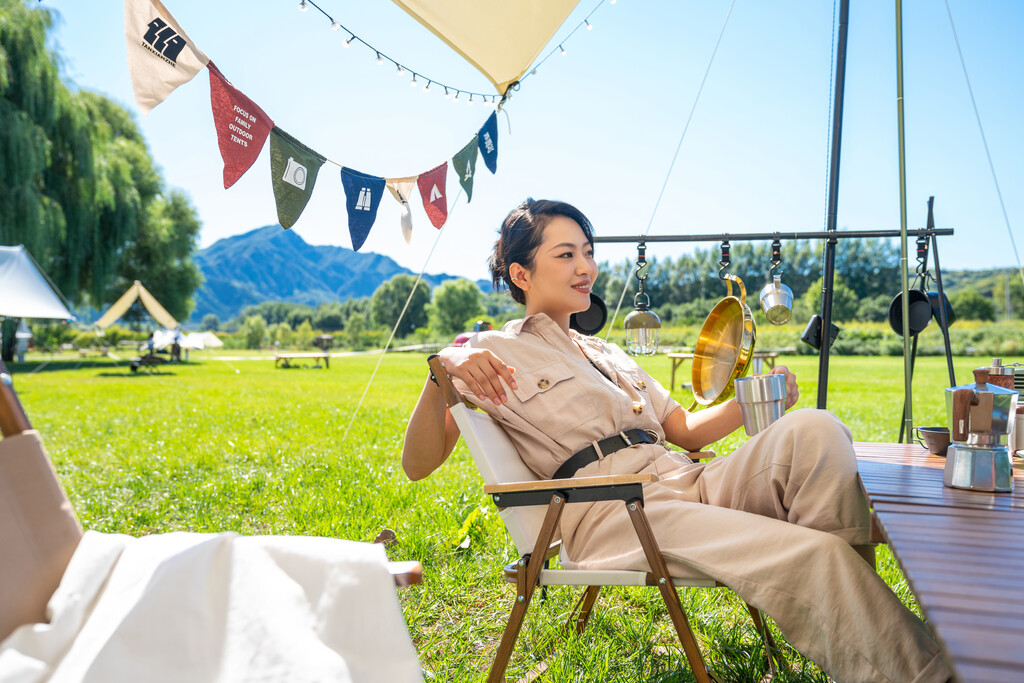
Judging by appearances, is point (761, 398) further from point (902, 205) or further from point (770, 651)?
point (902, 205)

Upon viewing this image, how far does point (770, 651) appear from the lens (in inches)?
80.4

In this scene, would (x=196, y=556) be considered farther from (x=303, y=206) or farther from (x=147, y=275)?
(x=147, y=275)

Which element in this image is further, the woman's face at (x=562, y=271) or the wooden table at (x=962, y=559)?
the woman's face at (x=562, y=271)

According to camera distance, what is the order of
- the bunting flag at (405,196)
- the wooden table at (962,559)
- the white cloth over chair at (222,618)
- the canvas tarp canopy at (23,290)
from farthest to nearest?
the canvas tarp canopy at (23,290), the bunting flag at (405,196), the white cloth over chair at (222,618), the wooden table at (962,559)

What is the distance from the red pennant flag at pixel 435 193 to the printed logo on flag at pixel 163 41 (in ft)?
5.64

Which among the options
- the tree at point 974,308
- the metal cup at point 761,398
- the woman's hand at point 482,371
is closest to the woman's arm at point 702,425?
the metal cup at point 761,398

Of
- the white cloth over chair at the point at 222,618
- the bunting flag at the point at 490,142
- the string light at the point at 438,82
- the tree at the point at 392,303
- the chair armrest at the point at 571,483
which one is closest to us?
the white cloth over chair at the point at 222,618

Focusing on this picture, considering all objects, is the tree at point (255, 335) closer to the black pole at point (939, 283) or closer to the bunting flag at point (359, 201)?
the bunting flag at point (359, 201)

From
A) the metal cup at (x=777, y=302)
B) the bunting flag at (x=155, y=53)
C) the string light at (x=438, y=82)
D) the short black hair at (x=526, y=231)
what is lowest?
the metal cup at (x=777, y=302)

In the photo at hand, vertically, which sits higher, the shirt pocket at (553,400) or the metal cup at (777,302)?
the metal cup at (777,302)

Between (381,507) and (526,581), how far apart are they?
7.16 feet

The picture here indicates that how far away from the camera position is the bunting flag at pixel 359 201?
3561 mm

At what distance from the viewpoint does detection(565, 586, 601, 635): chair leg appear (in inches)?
87.9

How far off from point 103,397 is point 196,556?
39.9 feet
